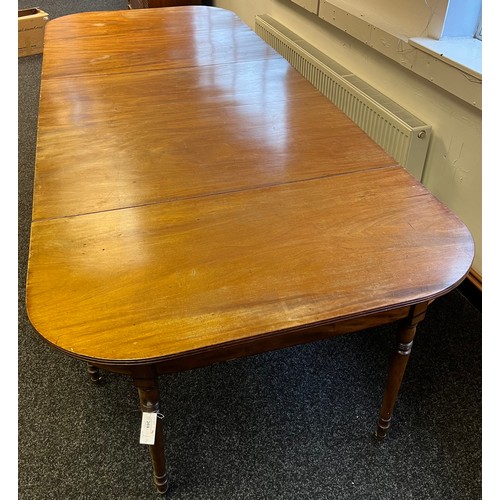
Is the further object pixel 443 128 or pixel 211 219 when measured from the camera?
pixel 443 128

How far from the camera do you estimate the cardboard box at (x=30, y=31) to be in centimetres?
397

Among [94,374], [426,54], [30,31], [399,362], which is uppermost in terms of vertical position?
[426,54]

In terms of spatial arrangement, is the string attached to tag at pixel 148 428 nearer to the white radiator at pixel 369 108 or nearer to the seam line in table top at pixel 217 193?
the seam line in table top at pixel 217 193

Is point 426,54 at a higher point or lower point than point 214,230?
higher

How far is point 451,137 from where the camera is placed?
72.7 inches

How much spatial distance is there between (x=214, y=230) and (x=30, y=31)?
3707 millimetres

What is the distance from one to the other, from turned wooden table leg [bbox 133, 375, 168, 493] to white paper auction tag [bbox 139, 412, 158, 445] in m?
0.01

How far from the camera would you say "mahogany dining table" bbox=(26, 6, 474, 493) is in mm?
968

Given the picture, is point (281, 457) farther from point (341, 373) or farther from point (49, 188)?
point (49, 188)

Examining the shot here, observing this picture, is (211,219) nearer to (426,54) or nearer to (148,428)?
(148,428)

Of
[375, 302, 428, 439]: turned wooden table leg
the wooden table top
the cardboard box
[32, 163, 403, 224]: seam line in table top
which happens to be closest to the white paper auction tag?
the wooden table top

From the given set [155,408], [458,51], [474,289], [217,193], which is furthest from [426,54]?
[155,408]

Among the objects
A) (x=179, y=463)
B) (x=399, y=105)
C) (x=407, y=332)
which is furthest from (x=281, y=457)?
(x=399, y=105)

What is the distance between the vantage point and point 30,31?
403cm
